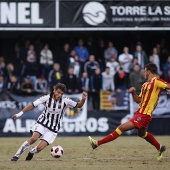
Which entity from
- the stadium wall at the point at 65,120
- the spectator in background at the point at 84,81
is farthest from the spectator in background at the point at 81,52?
the stadium wall at the point at 65,120

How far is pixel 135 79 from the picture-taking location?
21.6m

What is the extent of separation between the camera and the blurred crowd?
70.3 ft

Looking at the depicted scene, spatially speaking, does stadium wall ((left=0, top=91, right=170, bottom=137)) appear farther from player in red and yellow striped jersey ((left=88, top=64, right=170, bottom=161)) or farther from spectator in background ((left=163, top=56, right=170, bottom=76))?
player in red and yellow striped jersey ((left=88, top=64, right=170, bottom=161))

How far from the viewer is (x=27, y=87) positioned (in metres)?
21.0

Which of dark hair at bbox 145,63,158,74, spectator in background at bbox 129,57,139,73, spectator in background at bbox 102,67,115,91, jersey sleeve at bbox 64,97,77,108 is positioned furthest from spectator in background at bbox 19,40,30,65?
dark hair at bbox 145,63,158,74

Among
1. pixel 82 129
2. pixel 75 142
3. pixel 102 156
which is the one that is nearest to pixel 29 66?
pixel 82 129

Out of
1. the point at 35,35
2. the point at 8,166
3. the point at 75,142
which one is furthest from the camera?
the point at 35,35

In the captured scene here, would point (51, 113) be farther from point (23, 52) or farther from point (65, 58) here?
point (23, 52)

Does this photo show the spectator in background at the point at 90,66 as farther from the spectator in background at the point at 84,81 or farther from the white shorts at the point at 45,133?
the white shorts at the point at 45,133

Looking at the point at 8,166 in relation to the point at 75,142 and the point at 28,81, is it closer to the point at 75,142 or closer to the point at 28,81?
the point at 75,142

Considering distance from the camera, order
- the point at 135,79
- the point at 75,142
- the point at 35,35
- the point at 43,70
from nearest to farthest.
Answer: the point at 75,142 → the point at 135,79 → the point at 43,70 → the point at 35,35

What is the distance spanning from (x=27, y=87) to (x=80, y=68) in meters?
2.44

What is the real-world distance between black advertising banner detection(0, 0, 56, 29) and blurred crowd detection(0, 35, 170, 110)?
2.75 feet

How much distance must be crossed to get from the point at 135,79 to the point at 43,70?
11.4 feet
